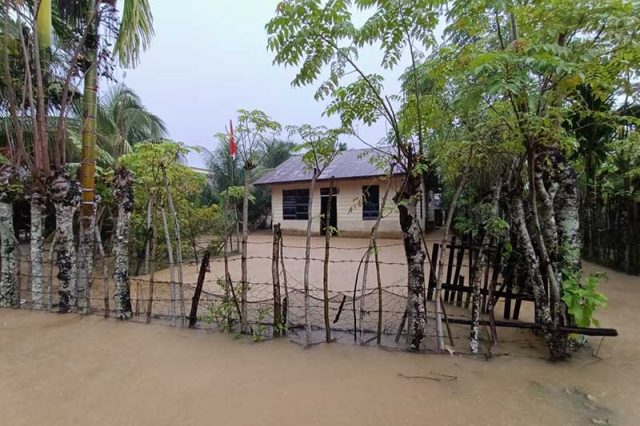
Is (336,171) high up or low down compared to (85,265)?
up

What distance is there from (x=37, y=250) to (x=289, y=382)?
3943mm

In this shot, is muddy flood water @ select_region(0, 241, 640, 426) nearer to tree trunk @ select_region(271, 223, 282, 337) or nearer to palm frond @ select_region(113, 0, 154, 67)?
tree trunk @ select_region(271, 223, 282, 337)

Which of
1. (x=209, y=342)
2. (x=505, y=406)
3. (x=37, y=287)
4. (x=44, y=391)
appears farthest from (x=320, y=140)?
(x=37, y=287)

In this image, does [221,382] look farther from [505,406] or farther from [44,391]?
[505,406]

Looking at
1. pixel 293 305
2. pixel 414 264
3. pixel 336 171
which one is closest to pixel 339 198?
pixel 336 171

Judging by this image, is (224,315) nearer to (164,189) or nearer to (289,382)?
(289,382)

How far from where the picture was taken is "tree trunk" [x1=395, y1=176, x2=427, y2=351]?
3305mm

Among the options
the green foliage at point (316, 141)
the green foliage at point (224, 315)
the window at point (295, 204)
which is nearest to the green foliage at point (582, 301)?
the green foliage at point (316, 141)

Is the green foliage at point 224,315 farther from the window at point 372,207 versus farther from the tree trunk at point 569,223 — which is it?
the window at point 372,207

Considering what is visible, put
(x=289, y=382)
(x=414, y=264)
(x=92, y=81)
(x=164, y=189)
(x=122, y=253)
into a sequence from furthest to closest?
(x=164, y=189), (x=92, y=81), (x=122, y=253), (x=414, y=264), (x=289, y=382)

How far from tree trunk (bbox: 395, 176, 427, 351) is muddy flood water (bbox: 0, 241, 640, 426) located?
0.25 meters

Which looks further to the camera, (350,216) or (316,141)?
(350,216)

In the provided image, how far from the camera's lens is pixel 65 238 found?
14.2 ft

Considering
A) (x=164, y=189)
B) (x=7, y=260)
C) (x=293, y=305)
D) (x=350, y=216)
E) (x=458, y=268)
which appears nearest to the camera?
(x=293, y=305)
